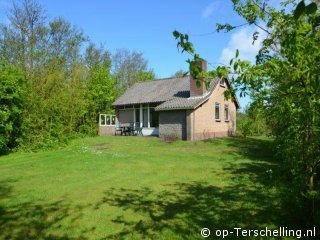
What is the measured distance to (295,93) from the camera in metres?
→ 4.99

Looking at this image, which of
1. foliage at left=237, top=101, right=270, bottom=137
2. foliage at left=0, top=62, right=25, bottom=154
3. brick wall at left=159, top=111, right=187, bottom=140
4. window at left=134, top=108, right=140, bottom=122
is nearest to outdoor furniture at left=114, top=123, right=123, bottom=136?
window at left=134, top=108, right=140, bottom=122

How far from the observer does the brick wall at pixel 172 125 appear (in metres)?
25.6

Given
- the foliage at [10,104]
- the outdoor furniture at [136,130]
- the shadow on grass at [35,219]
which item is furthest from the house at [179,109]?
the shadow on grass at [35,219]

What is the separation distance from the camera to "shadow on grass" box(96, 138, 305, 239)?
21.3ft

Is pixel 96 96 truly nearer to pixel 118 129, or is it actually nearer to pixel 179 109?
pixel 118 129

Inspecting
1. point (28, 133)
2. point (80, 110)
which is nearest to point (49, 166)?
point (28, 133)

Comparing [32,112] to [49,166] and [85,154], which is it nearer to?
[85,154]

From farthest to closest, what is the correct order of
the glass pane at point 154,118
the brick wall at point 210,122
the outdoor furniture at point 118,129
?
the outdoor furniture at point 118,129 → the glass pane at point 154,118 → the brick wall at point 210,122

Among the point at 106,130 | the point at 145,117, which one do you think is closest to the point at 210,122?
the point at 145,117

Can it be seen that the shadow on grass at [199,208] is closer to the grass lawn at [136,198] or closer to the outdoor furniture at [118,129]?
the grass lawn at [136,198]

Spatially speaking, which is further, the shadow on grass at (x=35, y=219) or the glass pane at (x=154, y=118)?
the glass pane at (x=154, y=118)

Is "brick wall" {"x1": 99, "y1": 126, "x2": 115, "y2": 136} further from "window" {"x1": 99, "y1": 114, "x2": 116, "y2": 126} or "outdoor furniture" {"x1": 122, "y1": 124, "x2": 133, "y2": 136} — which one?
"outdoor furniture" {"x1": 122, "y1": 124, "x2": 133, "y2": 136}

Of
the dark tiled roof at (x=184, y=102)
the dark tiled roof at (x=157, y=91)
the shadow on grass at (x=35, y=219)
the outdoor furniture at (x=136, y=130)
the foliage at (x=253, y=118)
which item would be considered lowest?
the shadow on grass at (x=35, y=219)

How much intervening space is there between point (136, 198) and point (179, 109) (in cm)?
1725
